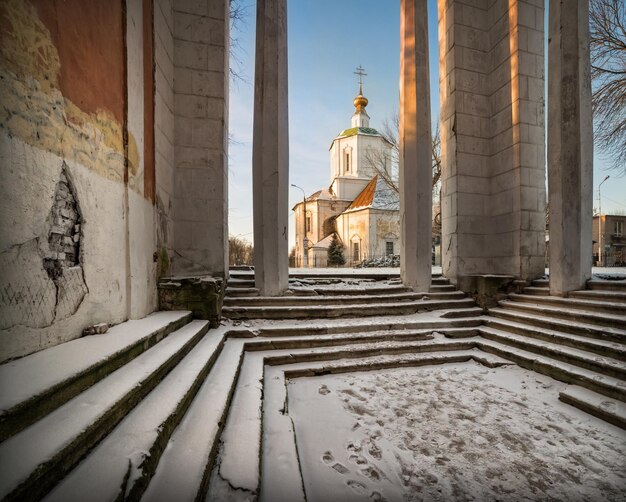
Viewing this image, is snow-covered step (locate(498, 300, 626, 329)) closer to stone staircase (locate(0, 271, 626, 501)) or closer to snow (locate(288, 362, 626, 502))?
stone staircase (locate(0, 271, 626, 501))

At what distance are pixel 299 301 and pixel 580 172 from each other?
5.62 metres

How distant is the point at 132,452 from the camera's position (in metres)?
1.50

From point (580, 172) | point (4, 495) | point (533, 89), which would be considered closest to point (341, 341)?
point (4, 495)

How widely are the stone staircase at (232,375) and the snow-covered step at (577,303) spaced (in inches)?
0.8

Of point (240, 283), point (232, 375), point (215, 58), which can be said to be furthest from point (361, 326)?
point (215, 58)

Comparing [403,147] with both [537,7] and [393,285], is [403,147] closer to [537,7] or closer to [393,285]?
[393,285]

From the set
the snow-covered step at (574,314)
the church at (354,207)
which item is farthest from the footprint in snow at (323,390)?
the church at (354,207)

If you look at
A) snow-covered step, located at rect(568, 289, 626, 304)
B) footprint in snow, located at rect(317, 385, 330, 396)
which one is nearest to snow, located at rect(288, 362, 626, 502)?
footprint in snow, located at rect(317, 385, 330, 396)

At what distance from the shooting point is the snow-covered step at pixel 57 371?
4.66ft

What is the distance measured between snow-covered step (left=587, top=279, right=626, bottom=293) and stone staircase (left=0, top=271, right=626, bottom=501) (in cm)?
11

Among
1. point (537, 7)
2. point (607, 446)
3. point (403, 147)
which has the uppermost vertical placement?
point (537, 7)

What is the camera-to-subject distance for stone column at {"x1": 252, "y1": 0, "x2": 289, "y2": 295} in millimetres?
5520

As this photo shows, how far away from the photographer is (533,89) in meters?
6.06

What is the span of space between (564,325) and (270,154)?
5776mm
